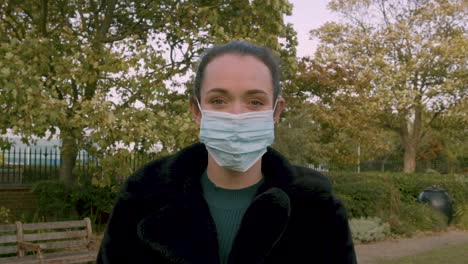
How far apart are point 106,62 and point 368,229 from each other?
279 inches

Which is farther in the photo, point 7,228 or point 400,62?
point 400,62

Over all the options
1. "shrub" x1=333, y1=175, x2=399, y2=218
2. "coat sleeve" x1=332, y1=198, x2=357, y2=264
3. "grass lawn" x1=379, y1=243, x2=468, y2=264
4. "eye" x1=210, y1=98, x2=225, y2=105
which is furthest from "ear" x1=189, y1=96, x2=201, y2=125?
"shrub" x1=333, y1=175, x2=399, y2=218

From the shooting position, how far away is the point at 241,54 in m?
2.20

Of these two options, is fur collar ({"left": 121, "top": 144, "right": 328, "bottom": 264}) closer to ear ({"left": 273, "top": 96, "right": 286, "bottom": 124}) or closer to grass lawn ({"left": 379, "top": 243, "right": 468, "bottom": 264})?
ear ({"left": 273, "top": 96, "right": 286, "bottom": 124})

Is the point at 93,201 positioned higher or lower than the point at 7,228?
lower

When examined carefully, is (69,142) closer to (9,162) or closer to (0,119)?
(0,119)

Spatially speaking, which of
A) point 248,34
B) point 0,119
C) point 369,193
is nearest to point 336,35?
point 369,193

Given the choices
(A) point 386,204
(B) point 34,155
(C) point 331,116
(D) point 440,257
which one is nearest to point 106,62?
(B) point 34,155

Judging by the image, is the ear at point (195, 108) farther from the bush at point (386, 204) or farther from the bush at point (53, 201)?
the bush at point (386, 204)

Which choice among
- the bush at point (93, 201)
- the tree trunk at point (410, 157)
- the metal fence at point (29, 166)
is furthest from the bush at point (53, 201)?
the tree trunk at point (410, 157)

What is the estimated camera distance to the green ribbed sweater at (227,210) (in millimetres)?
2141

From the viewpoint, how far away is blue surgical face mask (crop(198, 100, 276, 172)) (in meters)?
2.24

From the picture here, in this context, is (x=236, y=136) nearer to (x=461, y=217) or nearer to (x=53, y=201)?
(x=53, y=201)

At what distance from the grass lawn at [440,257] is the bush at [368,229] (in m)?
1.54
